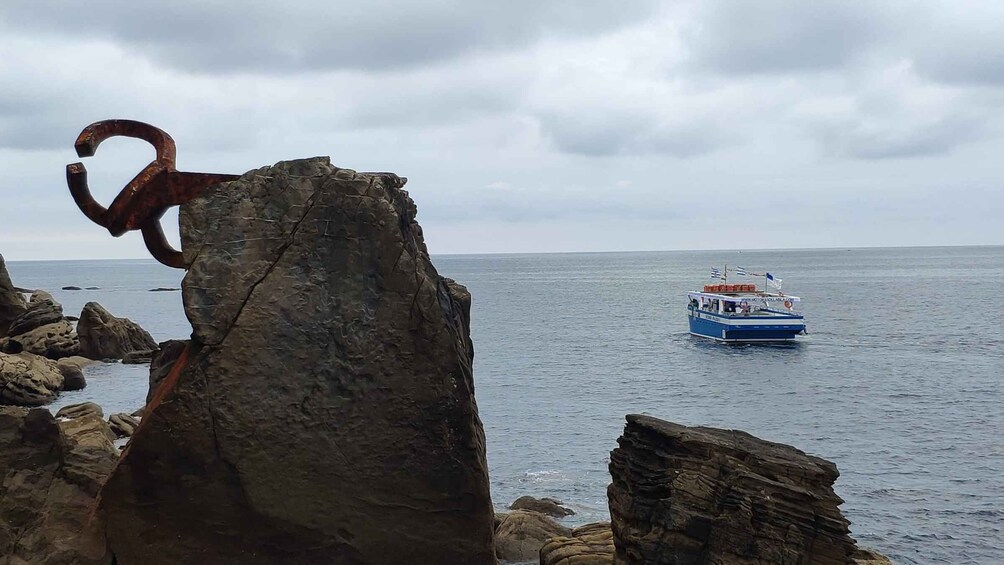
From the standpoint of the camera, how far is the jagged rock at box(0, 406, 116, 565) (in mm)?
10148

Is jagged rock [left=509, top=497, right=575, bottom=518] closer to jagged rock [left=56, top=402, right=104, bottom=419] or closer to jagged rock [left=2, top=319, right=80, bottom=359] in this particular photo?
jagged rock [left=56, top=402, right=104, bottom=419]

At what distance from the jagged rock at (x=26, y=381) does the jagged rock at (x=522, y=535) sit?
21.8 meters

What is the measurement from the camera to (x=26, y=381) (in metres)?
34.6

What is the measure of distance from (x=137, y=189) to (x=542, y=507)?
1619 cm

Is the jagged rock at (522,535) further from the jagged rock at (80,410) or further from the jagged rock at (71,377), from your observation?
the jagged rock at (71,377)

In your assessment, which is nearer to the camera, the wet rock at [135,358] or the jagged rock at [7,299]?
the jagged rock at [7,299]

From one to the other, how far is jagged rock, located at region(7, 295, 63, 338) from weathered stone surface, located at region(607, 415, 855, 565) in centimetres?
4054

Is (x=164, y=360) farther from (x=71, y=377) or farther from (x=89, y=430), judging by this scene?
(x=71, y=377)

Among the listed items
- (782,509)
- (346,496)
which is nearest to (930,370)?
(782,509)

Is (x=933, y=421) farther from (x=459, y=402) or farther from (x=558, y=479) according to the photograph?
(x=459, y=402)

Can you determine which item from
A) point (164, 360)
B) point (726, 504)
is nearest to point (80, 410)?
point (164, 360)

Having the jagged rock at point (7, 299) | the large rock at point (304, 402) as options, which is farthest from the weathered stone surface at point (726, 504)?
the jagged rock at point (7, 299)

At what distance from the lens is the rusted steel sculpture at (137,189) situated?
1024 cm

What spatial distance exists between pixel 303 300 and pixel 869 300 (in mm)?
120712
